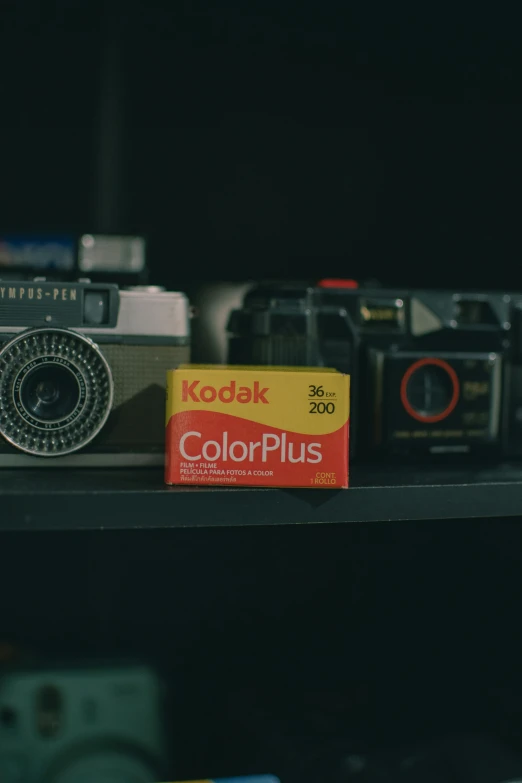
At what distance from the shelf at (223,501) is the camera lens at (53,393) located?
6 cm

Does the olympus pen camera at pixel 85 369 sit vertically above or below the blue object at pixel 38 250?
below

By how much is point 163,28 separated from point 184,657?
829 mm

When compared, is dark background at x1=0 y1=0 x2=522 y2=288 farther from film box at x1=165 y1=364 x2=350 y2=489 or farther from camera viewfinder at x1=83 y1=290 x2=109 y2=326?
film box at x1=165 y1=364 x2=350 y2=489

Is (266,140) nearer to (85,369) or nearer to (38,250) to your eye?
(38,250)

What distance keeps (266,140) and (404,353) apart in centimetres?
44

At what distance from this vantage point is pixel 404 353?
734 mm

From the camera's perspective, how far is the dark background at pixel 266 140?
0.99 metres

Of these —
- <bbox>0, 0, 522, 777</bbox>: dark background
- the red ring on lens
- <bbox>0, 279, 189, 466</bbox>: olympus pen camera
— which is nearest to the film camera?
the red ring on lens

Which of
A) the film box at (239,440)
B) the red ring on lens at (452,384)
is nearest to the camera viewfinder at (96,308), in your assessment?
the film box at (239,440)

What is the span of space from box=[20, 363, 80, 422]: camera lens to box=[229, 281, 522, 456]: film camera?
18 centimetres

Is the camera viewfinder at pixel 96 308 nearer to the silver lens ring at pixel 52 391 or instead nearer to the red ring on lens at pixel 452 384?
the silver lens ring at pixel 52 391

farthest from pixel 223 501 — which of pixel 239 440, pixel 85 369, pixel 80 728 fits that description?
pixel 80 728

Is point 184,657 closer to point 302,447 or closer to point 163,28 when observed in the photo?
point 302,447

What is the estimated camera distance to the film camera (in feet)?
2.39
